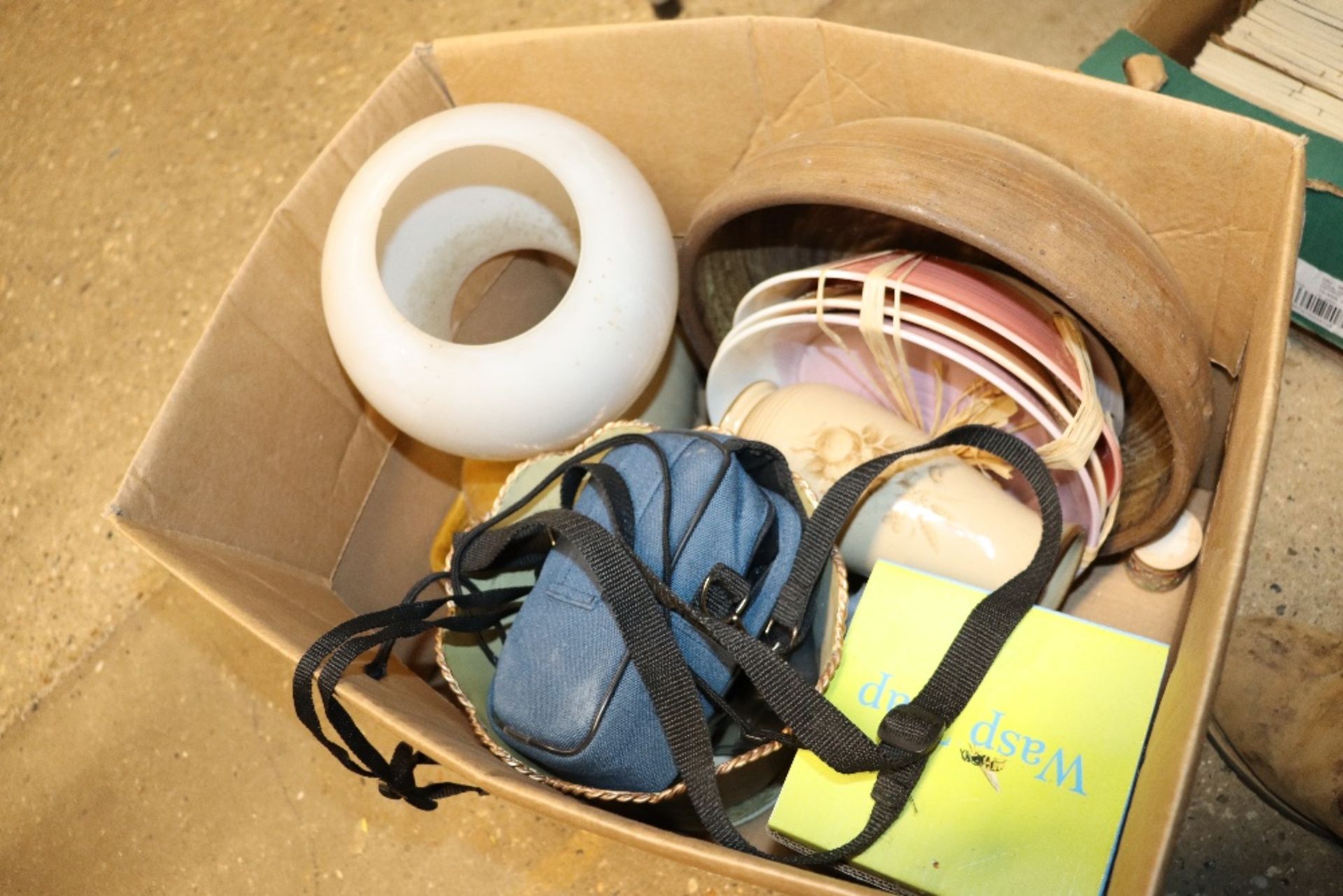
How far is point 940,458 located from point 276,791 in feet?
2.33

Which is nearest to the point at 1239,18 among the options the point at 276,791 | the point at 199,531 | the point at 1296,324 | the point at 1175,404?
the point at 1296,324

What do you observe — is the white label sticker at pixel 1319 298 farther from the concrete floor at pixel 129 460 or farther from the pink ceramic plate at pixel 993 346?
the pink ceramic plate at pixel 993 346

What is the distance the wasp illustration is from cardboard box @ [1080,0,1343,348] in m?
0.51

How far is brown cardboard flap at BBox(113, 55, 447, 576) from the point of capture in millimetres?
779

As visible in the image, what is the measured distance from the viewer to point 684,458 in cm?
75

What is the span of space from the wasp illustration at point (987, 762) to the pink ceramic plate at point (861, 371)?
215mm

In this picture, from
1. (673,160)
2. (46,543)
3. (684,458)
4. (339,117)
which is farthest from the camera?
(339,117)

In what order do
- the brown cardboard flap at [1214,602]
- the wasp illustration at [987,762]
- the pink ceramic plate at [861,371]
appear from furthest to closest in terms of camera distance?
the pink ceramic plate at [861,371]
the wasp illustration at [987,762]
the brown cardboard flap at [1214,602]

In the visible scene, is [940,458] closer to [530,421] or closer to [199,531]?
[530,421]

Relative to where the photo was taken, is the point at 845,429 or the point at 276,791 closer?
the point at 845,429

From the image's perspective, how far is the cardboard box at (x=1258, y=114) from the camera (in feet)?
2.76

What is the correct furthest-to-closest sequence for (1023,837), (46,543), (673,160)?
(46,543)
(673,160)
(1023,837)

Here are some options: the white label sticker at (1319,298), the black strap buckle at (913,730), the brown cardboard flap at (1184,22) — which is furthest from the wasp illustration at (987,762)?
the brown cardboard flap at (1184,22)

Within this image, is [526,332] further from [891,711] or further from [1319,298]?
[1319,298]
